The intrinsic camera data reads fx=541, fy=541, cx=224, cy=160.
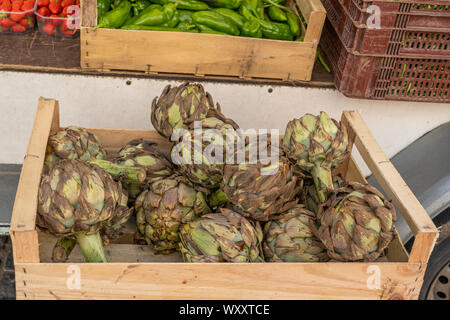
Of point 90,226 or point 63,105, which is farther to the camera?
point 63,105

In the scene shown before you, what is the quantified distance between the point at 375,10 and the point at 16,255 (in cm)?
162

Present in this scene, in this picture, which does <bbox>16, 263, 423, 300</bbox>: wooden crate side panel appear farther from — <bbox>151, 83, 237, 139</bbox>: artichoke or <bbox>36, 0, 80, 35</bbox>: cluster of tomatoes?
<bbox>36, 0, 80, 35</bbox>: cluster of tomatoes

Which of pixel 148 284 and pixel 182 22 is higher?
pixel 182 22

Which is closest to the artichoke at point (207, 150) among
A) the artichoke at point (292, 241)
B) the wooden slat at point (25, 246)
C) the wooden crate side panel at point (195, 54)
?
the artichoke at point (292, 241)

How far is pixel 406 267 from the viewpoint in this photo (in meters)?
1.58

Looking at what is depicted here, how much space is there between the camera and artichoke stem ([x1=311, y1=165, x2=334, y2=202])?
5.61 ft

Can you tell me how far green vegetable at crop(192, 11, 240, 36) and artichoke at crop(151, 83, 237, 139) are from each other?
2.90 ft

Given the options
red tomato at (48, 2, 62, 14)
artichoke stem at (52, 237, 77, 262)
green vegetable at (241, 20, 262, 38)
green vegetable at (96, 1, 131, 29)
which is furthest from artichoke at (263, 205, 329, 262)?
red tomato at (48, 2, 62, 14)

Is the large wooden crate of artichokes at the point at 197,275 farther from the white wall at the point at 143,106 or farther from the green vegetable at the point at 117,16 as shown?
the green vegetable at the point at 117,16

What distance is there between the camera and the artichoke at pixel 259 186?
1556mm

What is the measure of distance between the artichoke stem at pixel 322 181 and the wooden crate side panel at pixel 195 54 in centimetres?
82

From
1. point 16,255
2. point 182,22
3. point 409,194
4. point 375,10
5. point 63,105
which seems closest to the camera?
point 16,255
